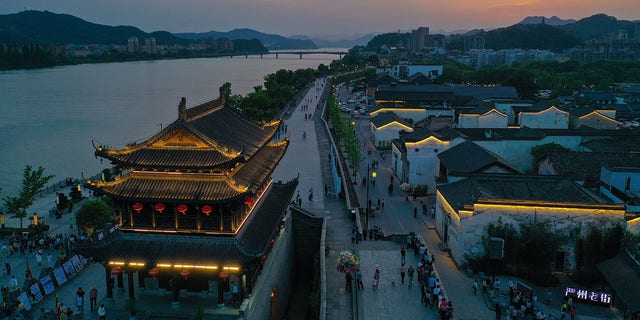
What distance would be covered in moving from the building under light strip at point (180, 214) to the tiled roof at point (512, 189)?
11850mm

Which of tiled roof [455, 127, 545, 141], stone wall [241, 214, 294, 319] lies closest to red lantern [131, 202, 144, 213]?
stone wall [241, 214, 294, 319]

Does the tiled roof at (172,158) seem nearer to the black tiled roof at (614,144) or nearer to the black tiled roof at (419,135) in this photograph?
the black tiled roof at (419,135)

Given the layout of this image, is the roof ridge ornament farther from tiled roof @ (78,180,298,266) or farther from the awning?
the awning

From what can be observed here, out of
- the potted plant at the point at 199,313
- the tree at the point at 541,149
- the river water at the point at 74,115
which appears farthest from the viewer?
the river water at the point at 74,115

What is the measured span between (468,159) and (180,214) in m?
21.3

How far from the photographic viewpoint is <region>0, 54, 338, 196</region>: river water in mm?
60656

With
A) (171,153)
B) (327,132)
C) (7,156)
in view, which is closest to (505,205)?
(171,153)

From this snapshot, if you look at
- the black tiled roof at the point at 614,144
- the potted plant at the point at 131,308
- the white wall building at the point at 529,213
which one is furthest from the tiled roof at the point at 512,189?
the black tiled roof at the point at 614,144

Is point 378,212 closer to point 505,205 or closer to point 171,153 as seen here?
point 505,205

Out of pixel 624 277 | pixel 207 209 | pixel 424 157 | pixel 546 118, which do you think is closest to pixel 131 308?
pixel 207 209

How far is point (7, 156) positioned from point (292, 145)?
1319 inches

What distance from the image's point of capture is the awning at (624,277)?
19531 millimetres

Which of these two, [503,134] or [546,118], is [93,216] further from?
[546,118]

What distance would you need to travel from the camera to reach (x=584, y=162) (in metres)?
35.3
